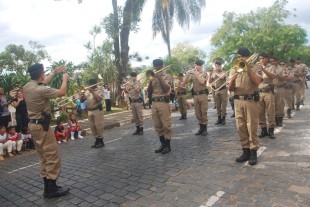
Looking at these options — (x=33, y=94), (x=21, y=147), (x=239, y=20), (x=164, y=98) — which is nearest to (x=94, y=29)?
(x=21, y=147)

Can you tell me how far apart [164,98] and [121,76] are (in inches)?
516

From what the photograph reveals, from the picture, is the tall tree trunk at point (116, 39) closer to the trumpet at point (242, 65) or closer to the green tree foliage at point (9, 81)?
the green tree foliage at point (9, 81)

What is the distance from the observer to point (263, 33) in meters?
35.2

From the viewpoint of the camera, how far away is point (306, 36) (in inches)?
1485

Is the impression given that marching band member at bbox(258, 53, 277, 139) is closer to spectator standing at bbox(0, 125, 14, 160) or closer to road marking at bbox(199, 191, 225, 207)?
road marking at bbox(199, 191, 225, 207)

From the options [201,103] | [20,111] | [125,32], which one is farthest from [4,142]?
[125,32]

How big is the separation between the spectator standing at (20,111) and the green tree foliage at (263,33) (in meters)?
31.0

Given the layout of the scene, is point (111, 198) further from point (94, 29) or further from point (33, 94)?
point (94, 29)

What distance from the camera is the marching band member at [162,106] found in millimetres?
7016

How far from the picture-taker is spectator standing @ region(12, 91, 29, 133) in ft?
31.0

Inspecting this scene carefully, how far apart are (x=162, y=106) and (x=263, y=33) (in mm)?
32258

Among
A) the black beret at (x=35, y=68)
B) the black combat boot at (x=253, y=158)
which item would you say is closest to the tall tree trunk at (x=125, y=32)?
the black beret at (x=35, y=68)

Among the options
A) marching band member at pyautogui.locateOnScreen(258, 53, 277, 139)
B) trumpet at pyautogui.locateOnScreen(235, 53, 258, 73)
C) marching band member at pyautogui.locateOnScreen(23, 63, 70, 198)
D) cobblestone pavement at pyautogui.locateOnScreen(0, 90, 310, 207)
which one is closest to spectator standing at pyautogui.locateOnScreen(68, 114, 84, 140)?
cobblestone pavement at pyautogui.locateOnScreen(0, 90, 310, 207)

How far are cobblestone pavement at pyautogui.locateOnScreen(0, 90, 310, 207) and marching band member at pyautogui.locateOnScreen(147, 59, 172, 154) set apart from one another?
15.2 inches
